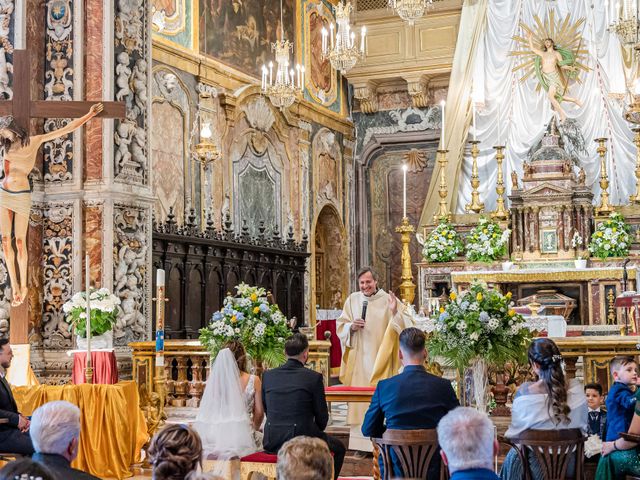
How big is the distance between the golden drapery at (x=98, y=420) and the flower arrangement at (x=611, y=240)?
10615mm

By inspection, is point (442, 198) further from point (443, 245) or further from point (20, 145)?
point (20, 145)

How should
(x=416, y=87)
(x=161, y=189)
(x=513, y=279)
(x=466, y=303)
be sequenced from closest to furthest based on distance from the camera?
1. (x=466, y=303)
2. (x=161, y=189)
3. (x=513, y=279)
4. (x=416, y=87)

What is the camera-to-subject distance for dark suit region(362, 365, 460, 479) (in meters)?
5.65

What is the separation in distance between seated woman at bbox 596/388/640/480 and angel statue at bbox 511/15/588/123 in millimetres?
14056

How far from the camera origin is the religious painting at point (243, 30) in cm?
1731

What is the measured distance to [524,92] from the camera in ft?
A: 65.3

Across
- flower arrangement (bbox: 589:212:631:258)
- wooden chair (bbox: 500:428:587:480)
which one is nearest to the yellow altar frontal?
flower arrangement (bbox: 589:212:631:258)

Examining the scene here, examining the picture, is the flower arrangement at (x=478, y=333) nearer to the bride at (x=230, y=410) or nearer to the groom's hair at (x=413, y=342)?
the bride at (x=230, y=410)

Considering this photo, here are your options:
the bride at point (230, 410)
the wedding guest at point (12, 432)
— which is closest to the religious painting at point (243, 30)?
the bride at point (230, 410)

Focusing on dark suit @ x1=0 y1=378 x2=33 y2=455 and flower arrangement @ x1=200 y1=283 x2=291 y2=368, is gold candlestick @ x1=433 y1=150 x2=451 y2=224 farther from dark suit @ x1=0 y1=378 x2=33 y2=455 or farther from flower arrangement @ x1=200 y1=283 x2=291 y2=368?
dark suit @ x1=0 y1=378 x2=33 y2=455

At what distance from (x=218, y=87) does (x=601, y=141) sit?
6980 millimetres

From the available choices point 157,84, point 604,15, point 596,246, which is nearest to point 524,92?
point 604,15

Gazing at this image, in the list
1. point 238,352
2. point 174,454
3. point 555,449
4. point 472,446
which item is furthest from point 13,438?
point 472,446

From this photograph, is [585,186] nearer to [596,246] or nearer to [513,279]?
[596,246]
